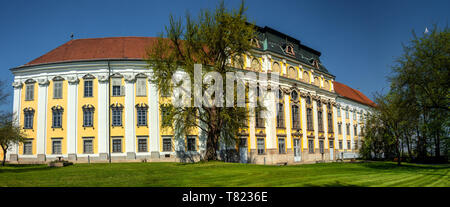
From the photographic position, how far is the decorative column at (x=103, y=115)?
32094mm

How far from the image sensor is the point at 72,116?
107ft

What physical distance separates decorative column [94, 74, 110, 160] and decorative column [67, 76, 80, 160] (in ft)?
7.56

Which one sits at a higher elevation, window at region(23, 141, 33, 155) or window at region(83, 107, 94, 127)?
window at region(83, 107, 94, 127)

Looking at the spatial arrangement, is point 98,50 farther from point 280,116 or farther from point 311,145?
point 311,145

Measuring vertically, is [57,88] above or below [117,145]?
above

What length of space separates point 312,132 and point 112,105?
2812 cm

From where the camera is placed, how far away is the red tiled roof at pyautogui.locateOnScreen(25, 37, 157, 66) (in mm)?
34406

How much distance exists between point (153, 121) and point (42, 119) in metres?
11.1

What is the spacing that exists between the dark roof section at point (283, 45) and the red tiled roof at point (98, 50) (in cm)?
1371

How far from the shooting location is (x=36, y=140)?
32.7 m

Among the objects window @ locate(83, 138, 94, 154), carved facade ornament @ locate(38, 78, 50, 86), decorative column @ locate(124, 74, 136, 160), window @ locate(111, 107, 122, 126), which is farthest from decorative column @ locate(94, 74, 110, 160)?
carved facade ornament @ locate(38, 78, 50, 86)

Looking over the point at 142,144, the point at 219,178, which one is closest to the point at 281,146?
the point at 142,144

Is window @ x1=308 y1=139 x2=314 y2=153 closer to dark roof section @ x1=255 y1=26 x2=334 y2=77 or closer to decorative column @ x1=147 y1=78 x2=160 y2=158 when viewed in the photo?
dark roof section @ x1=255 y1=26 x2=334 y2=77
